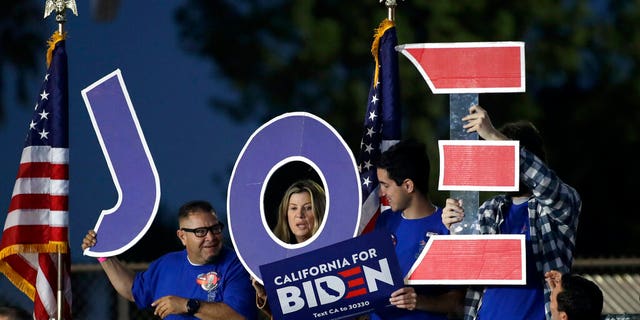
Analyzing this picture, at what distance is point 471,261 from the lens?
6.05 meters

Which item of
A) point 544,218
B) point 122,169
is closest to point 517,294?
point 544,218

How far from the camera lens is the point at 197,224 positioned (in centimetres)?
701

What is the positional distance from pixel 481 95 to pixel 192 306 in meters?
11.2

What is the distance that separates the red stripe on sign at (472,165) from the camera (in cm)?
588

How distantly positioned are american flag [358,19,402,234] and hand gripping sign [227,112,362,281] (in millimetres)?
453

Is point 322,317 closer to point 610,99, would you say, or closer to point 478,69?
point 478,69

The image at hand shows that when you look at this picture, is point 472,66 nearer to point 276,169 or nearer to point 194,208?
point 276,169

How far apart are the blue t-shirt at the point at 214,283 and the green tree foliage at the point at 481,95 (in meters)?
9.76

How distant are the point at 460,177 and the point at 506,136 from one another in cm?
29

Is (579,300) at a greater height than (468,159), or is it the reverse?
(468,159)

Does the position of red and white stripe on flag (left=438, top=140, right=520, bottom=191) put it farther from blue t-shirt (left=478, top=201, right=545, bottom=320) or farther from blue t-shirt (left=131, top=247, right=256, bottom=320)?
blue t-shirt (left=131, top=247, right=256, bottom=320)

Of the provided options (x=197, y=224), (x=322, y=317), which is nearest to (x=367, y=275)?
(x=322, y=317)

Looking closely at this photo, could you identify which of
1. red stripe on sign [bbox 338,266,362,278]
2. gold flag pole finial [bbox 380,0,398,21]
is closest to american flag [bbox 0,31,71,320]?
gold flag pole finial [bbox 380,0,398,21]

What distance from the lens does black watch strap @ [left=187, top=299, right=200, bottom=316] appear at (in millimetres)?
6844
